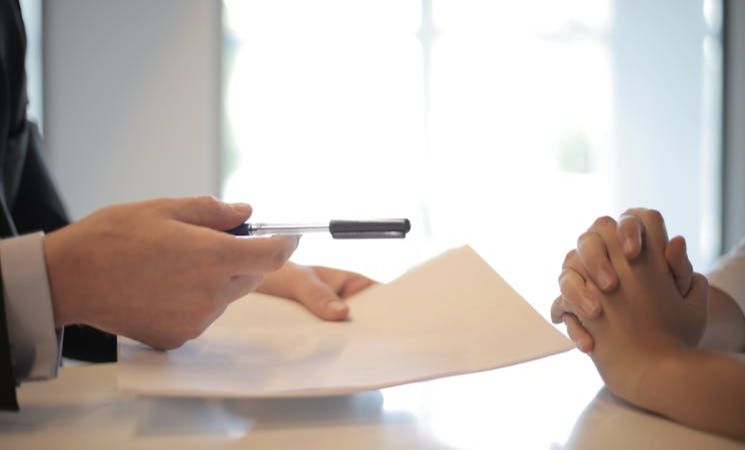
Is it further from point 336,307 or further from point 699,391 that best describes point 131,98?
point 699,391

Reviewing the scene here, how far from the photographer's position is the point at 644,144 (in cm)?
275

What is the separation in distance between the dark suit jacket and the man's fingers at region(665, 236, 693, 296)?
0.57 m

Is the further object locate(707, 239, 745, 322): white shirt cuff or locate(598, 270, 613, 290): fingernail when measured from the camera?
locate(707, 239, 745, 322): white shirt cuff

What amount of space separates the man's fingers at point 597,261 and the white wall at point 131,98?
2.07 meters

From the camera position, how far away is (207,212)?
0.42 metres

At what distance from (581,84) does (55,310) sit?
8.38 ft

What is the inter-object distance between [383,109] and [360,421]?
2157 millimetres

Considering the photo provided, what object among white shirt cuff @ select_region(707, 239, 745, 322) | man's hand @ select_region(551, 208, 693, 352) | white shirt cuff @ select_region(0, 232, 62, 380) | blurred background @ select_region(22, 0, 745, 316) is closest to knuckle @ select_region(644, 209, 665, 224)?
man's hand @ select_region(551, 208, 693, 352)

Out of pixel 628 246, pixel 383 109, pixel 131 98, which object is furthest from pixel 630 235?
pixel 131 98

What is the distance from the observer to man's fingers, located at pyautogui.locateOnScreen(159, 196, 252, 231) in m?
0.41

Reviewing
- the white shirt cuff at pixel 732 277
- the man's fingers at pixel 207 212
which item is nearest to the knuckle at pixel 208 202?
the man's fingers at pixel 207 212

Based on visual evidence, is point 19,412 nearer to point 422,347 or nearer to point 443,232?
point 422,347

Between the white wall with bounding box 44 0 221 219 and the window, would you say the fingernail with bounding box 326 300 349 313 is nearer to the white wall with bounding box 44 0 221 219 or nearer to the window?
the window

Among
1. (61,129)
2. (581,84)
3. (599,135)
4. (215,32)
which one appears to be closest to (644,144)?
(599,135)
